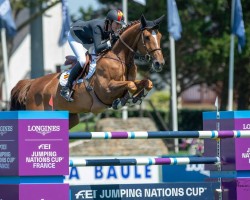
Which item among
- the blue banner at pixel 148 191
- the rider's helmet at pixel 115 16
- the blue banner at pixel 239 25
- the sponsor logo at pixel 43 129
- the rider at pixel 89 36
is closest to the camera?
the sponsor logo at pixel 43 129

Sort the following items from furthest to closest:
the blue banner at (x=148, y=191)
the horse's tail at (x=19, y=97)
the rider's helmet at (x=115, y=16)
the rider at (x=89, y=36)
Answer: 1. the horse's tail at (x=19, y=97)
2. the rider at (x=89, y=36)
3. the rider's helmet at (x=115, y=16)
4. the blue banner at (x=148, y=191)

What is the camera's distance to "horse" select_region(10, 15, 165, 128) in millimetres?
10773

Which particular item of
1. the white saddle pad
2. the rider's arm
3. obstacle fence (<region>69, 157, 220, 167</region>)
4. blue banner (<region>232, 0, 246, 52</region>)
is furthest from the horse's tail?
blue banner (<region>232, 0, 246, 52</region>)

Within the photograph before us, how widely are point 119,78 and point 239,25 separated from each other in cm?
982

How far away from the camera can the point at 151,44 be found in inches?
426

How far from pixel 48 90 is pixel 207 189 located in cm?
409

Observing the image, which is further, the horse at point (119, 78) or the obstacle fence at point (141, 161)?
the horse at point (119, 78)

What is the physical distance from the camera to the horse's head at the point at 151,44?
10609 millimetres

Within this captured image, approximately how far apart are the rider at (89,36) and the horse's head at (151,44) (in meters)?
0.45

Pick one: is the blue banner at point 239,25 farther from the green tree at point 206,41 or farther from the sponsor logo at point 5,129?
the sponsor logo at point 5,129

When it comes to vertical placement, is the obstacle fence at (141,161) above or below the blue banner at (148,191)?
above

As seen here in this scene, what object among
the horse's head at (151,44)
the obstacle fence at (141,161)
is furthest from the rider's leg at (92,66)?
the obstacle fence at (141,161)

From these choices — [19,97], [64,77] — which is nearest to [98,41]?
[64,77]

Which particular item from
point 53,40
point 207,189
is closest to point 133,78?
point 207,189
